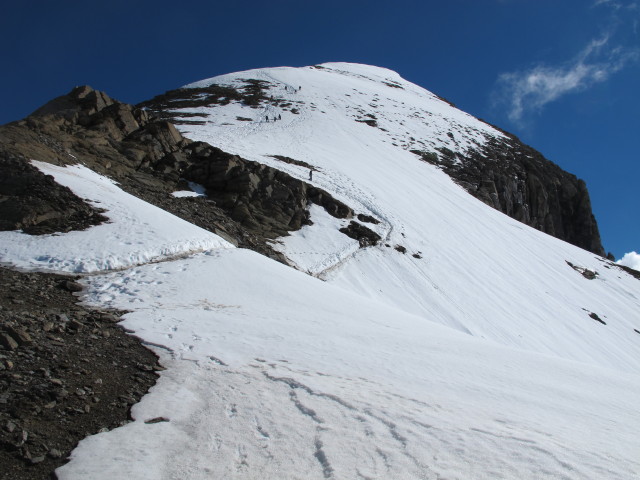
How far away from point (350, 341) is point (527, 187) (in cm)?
5529

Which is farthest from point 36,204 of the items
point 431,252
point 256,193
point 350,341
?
point 431,252

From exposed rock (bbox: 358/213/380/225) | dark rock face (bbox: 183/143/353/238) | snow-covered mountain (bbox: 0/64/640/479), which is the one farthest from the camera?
exposed rock (bbox: 358/213/380/225)

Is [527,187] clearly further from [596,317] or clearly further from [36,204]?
[36,204]

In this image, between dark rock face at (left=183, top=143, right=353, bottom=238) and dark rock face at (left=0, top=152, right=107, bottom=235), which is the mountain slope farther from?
dark rock face at (left=0, top=152, right=107, bottom=235)

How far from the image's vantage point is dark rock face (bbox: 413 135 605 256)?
47344 millimetres

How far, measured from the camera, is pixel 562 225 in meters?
58.4

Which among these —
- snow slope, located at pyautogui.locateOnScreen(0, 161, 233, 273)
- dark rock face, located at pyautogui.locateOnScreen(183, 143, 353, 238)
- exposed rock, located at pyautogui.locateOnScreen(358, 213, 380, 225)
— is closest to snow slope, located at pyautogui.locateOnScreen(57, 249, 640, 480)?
snow slope, located at pyautogui.locateOnScreen(0, 161, 233, 273)

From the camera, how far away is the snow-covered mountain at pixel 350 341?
399 cm

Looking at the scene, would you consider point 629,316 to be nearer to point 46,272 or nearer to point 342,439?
point 342,439

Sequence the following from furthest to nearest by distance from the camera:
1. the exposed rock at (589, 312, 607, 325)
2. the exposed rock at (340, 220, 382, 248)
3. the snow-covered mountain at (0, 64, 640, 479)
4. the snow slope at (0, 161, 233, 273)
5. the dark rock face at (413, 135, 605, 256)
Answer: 1. the dark rock face at (413, 135, 605, 256)
2. the exposed rock at (589, 312, 607, 325)
3. the exposed rock at (340, 220, 382, 248)
4. the snow slope at (0, 161, 233, 273)
5. the snow-covered mountain at (0, 64, 640, 479)

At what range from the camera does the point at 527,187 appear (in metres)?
55.5

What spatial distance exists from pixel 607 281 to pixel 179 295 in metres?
31.3

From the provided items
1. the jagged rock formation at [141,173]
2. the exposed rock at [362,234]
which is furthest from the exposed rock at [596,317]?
the jagged rock formation at [141,173]

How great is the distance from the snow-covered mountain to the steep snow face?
155mm
